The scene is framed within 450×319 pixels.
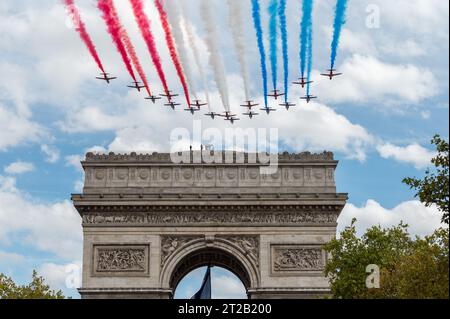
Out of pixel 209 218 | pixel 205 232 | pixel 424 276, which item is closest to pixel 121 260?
pixel 205 232

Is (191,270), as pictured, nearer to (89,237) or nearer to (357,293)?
(89,237)

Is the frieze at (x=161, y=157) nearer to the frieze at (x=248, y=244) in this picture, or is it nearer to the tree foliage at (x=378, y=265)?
the frieze at (x=248, y=244)

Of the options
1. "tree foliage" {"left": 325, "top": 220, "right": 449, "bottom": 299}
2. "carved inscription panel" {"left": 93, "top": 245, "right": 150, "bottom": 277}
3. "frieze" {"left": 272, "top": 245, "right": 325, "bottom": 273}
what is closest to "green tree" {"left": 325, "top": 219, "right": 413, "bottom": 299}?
"tree foliage" {"left": 325, "top": 220, "right": 449, "bottom": 299}

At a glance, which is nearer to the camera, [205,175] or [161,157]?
[205,175]

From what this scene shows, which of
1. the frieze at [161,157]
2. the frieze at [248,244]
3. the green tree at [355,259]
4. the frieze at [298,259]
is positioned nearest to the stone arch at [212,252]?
the frieze at [248,244]

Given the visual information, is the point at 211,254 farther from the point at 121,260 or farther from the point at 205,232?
the point at 121,260
